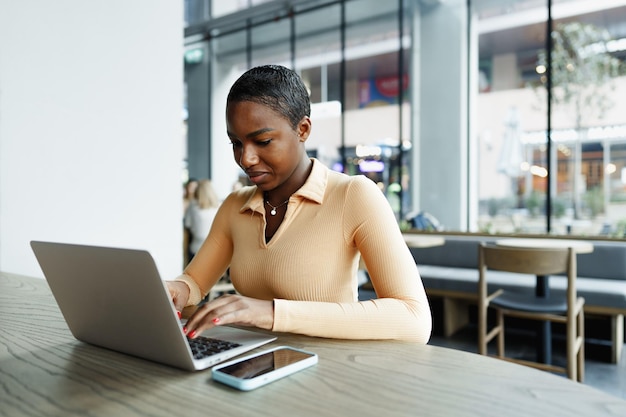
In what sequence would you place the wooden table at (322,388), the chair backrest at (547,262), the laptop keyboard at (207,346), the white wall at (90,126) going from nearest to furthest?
the wooden table at (322,388) → the laptop keyboard at (207,346) → the white wall at (90,126) → the chair backrest at (547,262)

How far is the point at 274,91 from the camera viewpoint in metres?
1.19

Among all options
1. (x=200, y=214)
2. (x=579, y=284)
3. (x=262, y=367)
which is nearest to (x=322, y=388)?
(x=262, y=367)

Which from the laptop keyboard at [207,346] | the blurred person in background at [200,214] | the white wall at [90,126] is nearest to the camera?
the laptop keyboard at [207,346]

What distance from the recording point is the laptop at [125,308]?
2.47 feet

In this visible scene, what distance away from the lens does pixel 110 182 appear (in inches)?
111

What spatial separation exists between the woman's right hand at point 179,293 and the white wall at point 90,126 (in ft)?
4.92

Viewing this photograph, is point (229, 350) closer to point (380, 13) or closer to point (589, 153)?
point (589, 153)

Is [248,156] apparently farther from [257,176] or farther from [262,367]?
[262,367]

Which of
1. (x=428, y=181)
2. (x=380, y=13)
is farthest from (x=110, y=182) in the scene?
(x=380, y=13)

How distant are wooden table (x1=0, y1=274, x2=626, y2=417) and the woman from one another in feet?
0.54

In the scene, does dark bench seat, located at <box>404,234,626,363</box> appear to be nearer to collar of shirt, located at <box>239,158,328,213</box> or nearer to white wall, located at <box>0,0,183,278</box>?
white wall, located at <box>0,0,183,278</box>

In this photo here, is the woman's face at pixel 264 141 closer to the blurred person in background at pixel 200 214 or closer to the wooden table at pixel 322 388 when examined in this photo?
the wooden table at pixel 322 388

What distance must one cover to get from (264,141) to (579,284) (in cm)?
381

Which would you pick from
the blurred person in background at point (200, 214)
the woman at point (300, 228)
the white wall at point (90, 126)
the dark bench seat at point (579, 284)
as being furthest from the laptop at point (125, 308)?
the blurred person in background at point (200, 214)
